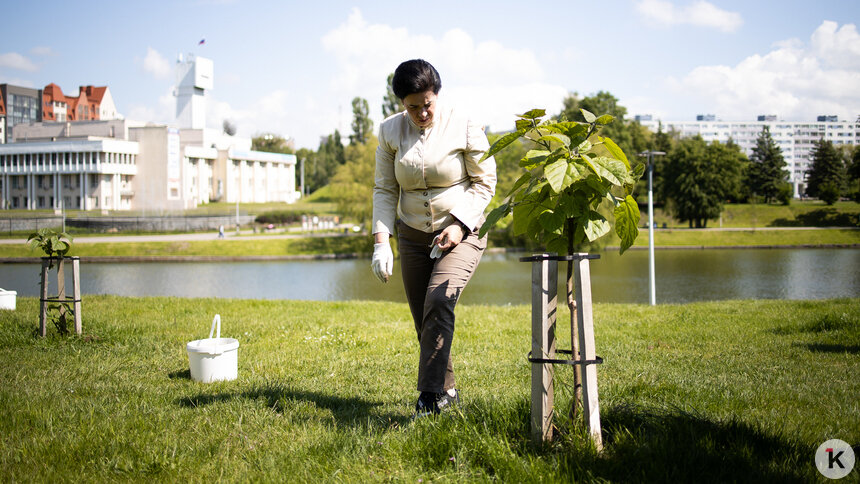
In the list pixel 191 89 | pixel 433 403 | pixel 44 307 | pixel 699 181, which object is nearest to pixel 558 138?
pixel 433 403

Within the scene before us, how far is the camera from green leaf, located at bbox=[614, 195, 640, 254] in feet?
7.72

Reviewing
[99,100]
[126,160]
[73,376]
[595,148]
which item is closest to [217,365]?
[73,376]

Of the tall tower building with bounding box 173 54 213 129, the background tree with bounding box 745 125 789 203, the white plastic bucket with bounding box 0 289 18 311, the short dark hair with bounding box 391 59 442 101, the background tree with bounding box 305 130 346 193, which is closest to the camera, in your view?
the short dark hair with bounding box 391 59 442 101

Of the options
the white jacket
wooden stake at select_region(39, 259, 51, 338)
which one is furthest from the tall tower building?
the white jacket

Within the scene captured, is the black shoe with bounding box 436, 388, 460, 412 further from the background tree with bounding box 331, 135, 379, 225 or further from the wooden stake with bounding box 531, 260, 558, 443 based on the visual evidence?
the background tree with bounding box 331, 135, 379, 225

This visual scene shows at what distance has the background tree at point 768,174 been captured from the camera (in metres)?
69.3

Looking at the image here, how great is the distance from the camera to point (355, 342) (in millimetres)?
6012

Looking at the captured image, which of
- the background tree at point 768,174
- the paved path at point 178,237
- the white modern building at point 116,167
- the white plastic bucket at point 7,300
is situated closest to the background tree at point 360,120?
the white modern building at point 116,167

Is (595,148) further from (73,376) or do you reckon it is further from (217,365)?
(73,376)

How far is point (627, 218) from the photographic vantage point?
237 centimetres

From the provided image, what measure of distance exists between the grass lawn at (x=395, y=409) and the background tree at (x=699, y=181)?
181 ft

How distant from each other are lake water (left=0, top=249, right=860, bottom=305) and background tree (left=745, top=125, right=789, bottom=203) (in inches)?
1462

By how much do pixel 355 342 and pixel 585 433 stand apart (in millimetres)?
3915

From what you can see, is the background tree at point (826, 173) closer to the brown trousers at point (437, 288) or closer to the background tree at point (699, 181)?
the background tree at point (699, 181)
